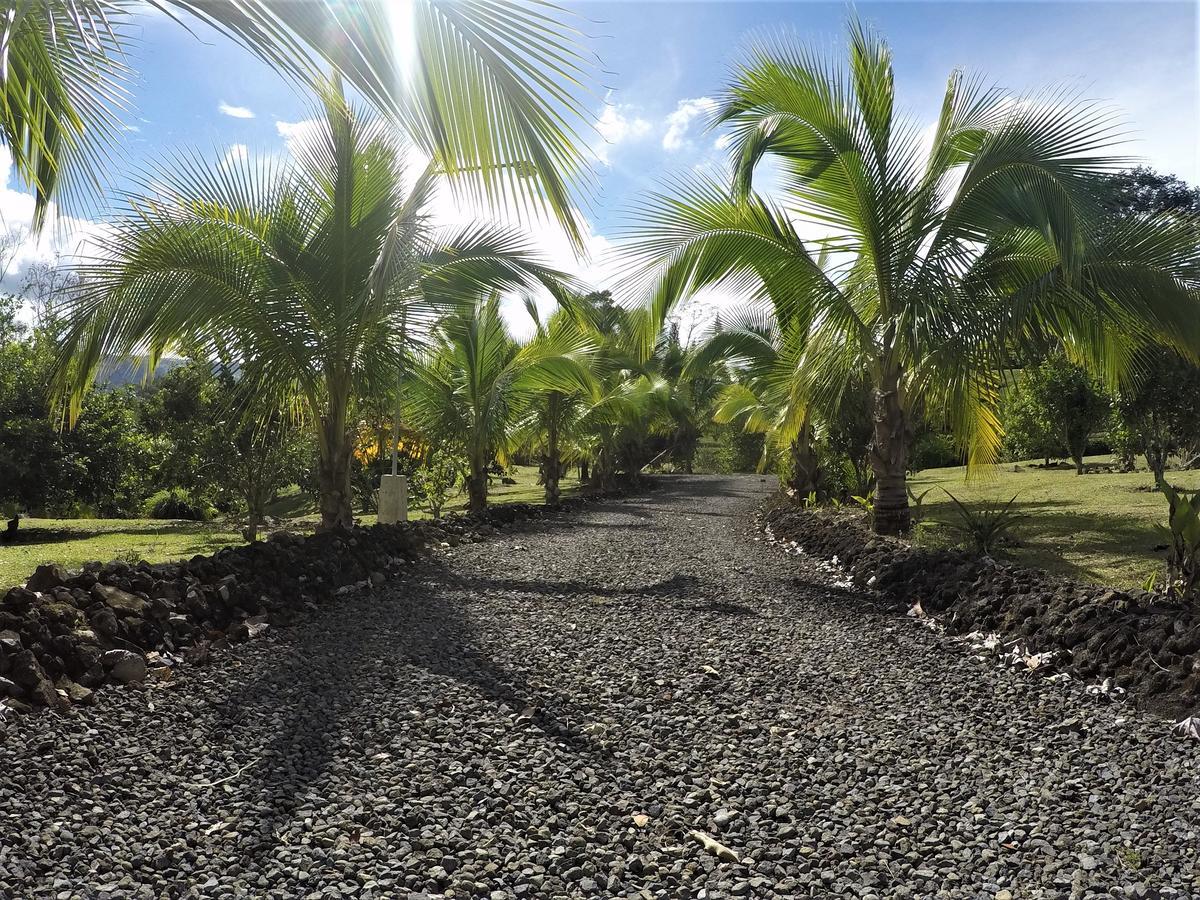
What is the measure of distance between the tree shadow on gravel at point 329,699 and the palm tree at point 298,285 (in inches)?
96.8

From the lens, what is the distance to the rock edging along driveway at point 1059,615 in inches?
142

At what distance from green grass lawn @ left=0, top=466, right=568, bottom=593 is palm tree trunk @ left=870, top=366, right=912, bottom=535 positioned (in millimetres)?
6763

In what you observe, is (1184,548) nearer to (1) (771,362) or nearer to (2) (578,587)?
(2) (578,587)

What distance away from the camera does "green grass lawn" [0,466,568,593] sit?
24.1 ft

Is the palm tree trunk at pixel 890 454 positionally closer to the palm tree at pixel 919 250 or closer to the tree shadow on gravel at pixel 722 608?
the palm tree at pixel 919 250

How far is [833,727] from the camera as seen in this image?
3363 millimetres

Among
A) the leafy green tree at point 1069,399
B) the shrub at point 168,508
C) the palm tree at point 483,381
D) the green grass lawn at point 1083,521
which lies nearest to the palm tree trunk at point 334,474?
the palm tree at point 483,381

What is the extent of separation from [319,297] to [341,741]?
467cm

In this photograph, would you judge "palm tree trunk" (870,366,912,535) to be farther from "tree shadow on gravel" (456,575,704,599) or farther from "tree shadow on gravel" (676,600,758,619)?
"tree shadow on gravel" (676,600,758,619)

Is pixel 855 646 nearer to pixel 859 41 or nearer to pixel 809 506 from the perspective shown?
Answer: pixel 859 41

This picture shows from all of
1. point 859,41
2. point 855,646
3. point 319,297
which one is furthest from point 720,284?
point 855,646

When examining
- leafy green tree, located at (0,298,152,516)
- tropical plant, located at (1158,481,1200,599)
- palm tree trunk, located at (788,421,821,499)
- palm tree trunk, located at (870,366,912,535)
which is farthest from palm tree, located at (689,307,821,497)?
leafy green tree, located at (0,298,152,516)

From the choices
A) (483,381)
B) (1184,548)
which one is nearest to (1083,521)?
(1184,548)

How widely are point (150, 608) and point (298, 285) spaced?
10.8 feet
